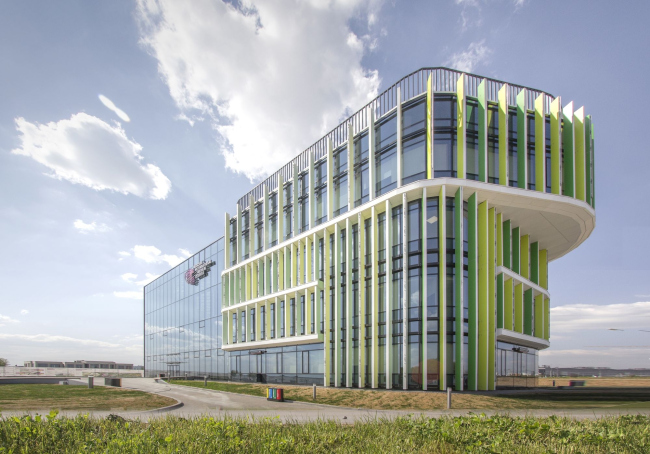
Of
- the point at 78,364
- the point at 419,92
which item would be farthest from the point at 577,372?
the point at 78,364

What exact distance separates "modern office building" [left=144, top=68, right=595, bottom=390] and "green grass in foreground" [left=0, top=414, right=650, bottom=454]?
2180 cm

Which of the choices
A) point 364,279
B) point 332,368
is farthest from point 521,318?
point 332,368

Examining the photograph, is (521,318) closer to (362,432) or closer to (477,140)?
(477,140)

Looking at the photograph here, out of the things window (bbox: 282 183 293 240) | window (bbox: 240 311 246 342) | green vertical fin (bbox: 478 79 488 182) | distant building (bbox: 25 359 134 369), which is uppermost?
green vertical fin (bbox: 478 79 488 182)

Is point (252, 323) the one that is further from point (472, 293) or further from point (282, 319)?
point (472, 293)

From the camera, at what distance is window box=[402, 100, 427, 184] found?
1390 inches

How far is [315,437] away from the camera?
10734mm

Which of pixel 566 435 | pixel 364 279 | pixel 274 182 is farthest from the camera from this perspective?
pixel 274 182

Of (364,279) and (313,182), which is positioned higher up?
(313,182)

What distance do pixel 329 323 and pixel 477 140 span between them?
18925 mm

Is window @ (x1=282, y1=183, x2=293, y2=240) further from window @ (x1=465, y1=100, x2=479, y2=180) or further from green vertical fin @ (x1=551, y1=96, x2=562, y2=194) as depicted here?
green vertical fin @ (x1=551, y1=96, x2=562, y2=194)

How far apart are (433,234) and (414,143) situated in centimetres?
685

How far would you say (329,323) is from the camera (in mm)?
41438

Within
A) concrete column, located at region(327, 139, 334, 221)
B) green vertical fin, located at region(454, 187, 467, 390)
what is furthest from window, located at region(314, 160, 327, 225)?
green vertical fin, located at region(454, 187, 467, 390)
